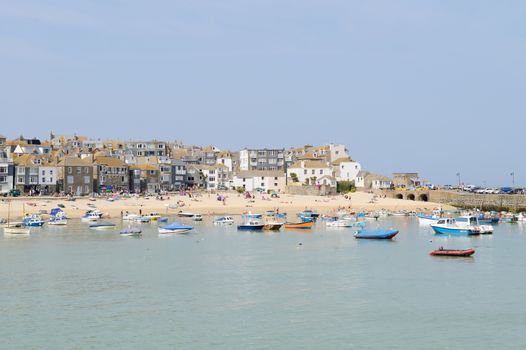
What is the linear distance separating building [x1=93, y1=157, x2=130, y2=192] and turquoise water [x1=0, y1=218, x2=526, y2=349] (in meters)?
54.6

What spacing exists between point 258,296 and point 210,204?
69.8 meters

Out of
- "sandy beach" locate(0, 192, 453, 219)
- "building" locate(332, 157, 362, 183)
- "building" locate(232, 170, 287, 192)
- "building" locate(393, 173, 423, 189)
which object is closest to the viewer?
"sandy beach" locate(0, 192, 453, 219)

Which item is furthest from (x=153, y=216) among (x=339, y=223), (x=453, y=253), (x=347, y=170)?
(x=347, y=170)

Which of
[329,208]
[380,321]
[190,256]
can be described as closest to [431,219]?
[329,208]

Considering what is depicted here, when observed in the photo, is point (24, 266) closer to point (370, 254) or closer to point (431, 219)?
point (370, 254)

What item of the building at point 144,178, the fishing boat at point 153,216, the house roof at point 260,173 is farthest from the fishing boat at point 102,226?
the house roof at point 260,173

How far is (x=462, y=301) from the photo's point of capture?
3522 cm

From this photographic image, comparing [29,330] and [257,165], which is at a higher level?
[257,165]

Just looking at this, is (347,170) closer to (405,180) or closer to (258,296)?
(405,180)

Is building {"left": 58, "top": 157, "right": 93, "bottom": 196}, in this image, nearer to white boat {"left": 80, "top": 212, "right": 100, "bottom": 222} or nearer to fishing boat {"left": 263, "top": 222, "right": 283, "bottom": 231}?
white boat {"left": 80, "top": 212, "right": 100, "bottom": 222}

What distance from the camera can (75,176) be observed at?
10956cm

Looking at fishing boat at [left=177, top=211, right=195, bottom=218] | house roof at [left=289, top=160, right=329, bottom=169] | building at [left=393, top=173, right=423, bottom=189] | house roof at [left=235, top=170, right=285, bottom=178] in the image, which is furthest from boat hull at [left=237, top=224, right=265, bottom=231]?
building at [left=393, top=173, right=423, bottom=189]

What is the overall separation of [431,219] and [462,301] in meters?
47.9

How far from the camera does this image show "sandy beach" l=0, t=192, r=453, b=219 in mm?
92688
